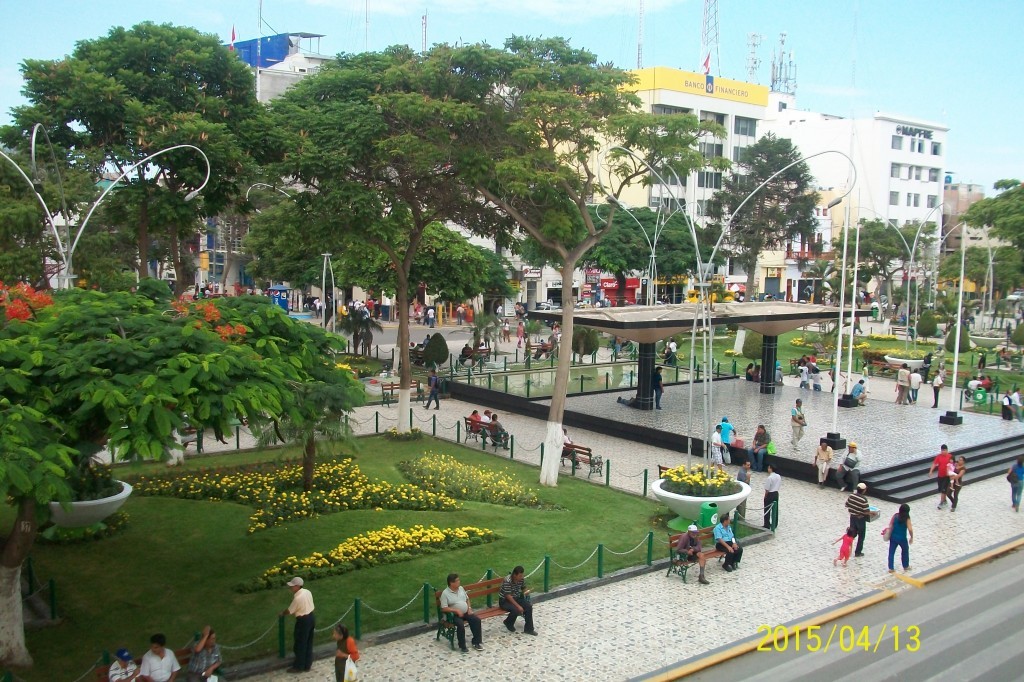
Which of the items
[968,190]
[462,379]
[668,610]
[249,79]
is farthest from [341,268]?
[968,190]

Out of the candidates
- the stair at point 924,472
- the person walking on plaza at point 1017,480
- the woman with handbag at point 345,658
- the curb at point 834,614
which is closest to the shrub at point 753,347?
the stair at point 924,472

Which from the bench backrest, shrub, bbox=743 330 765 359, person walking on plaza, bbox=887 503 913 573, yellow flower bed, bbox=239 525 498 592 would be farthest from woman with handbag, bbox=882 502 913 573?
shrub, bbox=743 330 765 359

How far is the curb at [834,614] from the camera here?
1201 cm

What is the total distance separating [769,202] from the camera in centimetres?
6544

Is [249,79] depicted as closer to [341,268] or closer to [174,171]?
[174,171]

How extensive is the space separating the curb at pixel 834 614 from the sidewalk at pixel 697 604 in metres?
0.18

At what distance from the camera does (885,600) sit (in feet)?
48.6

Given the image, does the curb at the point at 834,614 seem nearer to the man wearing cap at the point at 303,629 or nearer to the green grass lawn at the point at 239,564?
the green grass lawn at the point at 239,564

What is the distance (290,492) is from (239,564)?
13.0ft

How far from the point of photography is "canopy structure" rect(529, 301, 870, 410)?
2728 centimetres

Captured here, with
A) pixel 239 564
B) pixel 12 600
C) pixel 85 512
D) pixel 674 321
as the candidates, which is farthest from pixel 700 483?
pixel 12 600

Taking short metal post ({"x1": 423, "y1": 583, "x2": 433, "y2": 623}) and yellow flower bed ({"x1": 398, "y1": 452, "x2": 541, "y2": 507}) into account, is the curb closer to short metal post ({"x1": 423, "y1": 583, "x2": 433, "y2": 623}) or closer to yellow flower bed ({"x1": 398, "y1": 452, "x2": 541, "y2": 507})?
short metal post ({"x1": 423, "y1": 583, "x2": 433, "y2": 623})

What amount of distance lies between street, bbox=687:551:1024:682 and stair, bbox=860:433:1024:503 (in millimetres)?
5450
